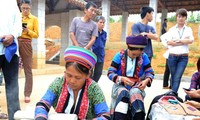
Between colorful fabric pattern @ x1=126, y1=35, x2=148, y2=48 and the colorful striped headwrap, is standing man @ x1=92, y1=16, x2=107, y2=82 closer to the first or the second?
colorful fabric pattern @ x1=126, y1=35, x2=148, y2=48

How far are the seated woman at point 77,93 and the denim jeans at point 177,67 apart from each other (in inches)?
95.5

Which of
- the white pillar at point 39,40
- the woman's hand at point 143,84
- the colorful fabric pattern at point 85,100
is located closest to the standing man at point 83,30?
the woman's hand at point 143,84

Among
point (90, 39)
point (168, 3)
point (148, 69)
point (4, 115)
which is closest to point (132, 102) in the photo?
point (148, 69)

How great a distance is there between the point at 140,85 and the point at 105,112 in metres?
0.83

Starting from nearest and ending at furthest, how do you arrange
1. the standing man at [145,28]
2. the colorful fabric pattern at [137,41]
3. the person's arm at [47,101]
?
the person's arm at [47,101] < the colorful fabric pattern at [137,41] < the standing man at [145,28]

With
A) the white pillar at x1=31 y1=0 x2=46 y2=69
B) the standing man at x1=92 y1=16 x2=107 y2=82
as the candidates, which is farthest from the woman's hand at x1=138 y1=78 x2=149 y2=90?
the white pillar at x1=31 y1=0 x2=46 y2=69

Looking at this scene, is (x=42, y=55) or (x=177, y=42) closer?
(x=177, y=42)

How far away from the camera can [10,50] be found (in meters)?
2.50

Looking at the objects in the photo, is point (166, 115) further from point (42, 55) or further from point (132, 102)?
point (42, 55)

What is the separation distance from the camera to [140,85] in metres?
2.59

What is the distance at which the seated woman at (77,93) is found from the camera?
70.6 inches

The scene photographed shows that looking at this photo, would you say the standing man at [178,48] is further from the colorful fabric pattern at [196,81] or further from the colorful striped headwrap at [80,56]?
the colorful striped headwrap at [80,56]

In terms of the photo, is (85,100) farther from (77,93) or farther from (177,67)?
(177,67)

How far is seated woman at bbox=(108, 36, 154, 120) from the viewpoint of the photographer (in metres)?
2.39
